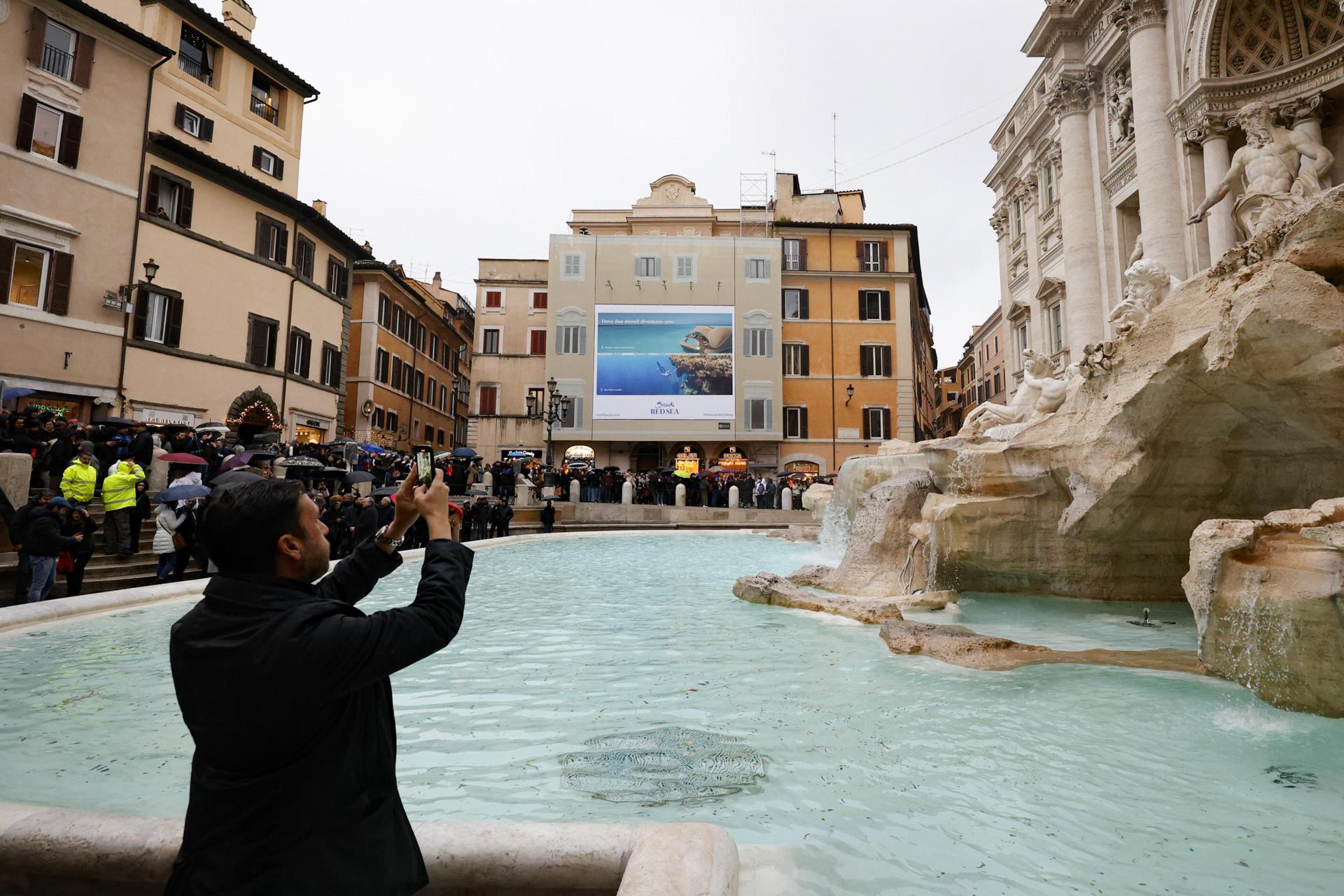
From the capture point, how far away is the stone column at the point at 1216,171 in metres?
15.8

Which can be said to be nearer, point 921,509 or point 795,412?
point 921,509

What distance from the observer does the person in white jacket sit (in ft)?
30.5

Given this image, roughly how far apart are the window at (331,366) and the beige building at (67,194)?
8379 millimetres

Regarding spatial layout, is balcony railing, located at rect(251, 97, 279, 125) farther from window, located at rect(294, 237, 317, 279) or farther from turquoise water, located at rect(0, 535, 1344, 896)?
turquoise water, located at rect(0, 535, 1344, 896)

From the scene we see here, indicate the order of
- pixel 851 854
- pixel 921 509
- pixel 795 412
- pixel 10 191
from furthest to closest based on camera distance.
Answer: pixel 795 412, pixel 10 191, pixel 921 509, pixel 851 854

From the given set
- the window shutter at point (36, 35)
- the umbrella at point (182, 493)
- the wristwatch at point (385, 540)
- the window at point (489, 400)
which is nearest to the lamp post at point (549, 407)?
the window at point (489, 400)

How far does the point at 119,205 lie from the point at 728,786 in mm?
24751

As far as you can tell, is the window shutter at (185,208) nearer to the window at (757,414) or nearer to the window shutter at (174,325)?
→ the window shutter at (174,325)

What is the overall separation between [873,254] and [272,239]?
29.6 m

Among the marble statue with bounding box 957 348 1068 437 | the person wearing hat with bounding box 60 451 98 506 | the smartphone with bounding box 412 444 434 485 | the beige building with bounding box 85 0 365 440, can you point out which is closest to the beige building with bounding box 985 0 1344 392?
Answer: the marble statue with bounding box 957 348 1068 437

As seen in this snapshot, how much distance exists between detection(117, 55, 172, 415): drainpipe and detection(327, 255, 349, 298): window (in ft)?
27.3

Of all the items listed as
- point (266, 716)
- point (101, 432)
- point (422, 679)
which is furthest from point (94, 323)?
point (266, 716)

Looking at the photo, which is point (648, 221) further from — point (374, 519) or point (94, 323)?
point (374, 519)

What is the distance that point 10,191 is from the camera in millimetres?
18203
